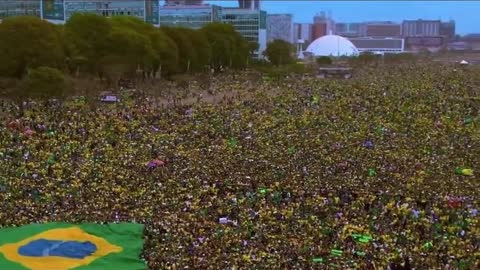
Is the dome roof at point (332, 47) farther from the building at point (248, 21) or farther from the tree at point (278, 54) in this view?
the tree at point (278, 54)

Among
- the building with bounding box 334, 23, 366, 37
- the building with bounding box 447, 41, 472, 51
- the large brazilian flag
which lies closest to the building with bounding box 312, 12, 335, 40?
the building with bounding box 334, 23, 366, 37

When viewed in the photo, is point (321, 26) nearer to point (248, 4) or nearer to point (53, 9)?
point (248, 4)

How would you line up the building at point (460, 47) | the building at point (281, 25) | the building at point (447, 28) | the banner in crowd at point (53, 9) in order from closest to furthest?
the banner in crowd at point (53, 9) < the building at point (460, 47) < the building at point (281, 25) < the building at point (447, 28)

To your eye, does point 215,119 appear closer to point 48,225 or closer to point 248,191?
point 248,191

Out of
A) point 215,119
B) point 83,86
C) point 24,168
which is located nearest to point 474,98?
point 215,119

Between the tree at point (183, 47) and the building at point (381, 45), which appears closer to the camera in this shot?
the tree at point (183, 47)

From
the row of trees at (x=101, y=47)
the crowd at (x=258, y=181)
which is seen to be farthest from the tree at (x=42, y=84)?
the row of trees at (x=101, y=47)
